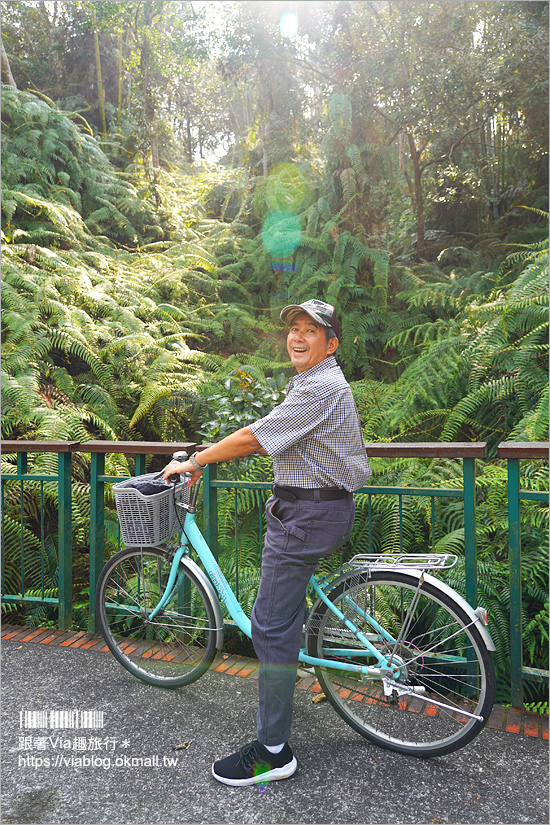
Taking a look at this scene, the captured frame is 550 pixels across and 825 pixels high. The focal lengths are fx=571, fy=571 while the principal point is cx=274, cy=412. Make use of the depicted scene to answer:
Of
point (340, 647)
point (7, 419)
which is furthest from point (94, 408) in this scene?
point (340, 647)

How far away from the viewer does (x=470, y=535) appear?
2.82 m

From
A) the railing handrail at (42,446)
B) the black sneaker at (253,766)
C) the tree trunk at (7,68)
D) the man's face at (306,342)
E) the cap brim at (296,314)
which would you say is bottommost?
the black sneaker at (253,766)

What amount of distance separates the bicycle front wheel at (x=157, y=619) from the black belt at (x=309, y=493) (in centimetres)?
87

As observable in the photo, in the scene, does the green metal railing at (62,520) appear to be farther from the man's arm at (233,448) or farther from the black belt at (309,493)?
the black belt at (309,493)

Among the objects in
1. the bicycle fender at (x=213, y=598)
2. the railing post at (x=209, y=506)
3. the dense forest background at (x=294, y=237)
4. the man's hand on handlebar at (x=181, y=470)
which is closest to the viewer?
the man's hand on handlebar at (x=181, y=470)

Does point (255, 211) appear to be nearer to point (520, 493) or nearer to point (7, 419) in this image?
point (7, 419)

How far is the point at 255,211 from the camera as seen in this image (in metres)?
11.5

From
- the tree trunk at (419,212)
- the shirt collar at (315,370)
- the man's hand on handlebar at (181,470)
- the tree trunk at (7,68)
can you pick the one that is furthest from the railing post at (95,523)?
the tree trunk at (7,68)

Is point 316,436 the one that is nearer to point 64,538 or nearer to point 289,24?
point 64,538

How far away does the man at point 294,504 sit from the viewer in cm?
228

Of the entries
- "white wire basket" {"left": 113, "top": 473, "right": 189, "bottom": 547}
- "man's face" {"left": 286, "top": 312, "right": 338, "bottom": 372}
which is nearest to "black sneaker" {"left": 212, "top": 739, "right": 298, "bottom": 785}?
"white wire basket" {"left": 113, "top": 473, "right": 189, "bottom": 547}

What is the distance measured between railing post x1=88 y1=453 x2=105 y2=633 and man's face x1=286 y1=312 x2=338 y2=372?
199 cm

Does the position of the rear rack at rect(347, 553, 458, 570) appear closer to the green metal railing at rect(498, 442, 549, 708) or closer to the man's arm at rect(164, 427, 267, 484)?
the green metal railing at rect(498, 442, 549, 708)

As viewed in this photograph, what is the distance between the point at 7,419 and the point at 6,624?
2.07m
